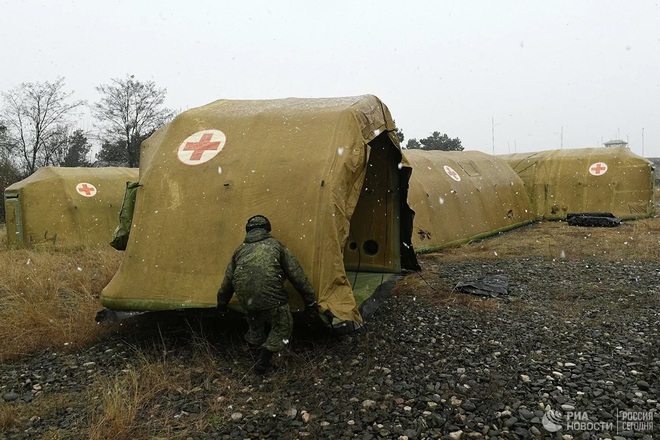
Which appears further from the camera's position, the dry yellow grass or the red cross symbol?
the red cross symbol

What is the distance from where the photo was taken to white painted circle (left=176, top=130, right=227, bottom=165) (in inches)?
202

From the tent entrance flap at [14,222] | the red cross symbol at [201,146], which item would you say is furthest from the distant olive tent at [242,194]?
the tent entrance flap at [14,222]

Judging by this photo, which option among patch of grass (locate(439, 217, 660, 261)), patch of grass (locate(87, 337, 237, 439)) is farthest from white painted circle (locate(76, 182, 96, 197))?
patch of grass (locate(87, 337, 237, 439))

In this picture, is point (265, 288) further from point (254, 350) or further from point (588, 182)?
point (588, 182)

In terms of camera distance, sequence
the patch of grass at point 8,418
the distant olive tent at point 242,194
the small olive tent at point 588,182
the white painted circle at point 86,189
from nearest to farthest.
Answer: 1. the patch of grass at point 8,418
2. the distant olive tent at point 242,194
3. the white painted circle at point 86,189
4. the small olive tent at point 588,182

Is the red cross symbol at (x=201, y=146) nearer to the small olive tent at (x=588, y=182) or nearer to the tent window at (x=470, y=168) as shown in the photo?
the tent window at (x=470, y=168)

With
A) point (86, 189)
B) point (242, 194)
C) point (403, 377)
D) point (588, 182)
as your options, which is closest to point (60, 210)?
point (86, 189)

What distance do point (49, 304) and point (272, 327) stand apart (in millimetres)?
3431

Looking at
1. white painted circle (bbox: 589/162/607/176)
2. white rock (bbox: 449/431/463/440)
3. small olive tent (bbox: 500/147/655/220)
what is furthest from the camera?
white painted circle (bbox: 589/162/607/176)

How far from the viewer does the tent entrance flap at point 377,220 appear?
21.5 ft

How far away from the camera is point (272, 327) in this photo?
13.1 ft

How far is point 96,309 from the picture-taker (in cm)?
557

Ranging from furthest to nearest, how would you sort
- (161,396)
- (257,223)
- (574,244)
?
(574,244) → (257,223) → (161,396)

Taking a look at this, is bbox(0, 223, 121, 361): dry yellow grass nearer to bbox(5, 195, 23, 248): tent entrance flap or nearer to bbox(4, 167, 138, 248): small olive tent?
bbox(4, 167, 138, 248): small olive tent
